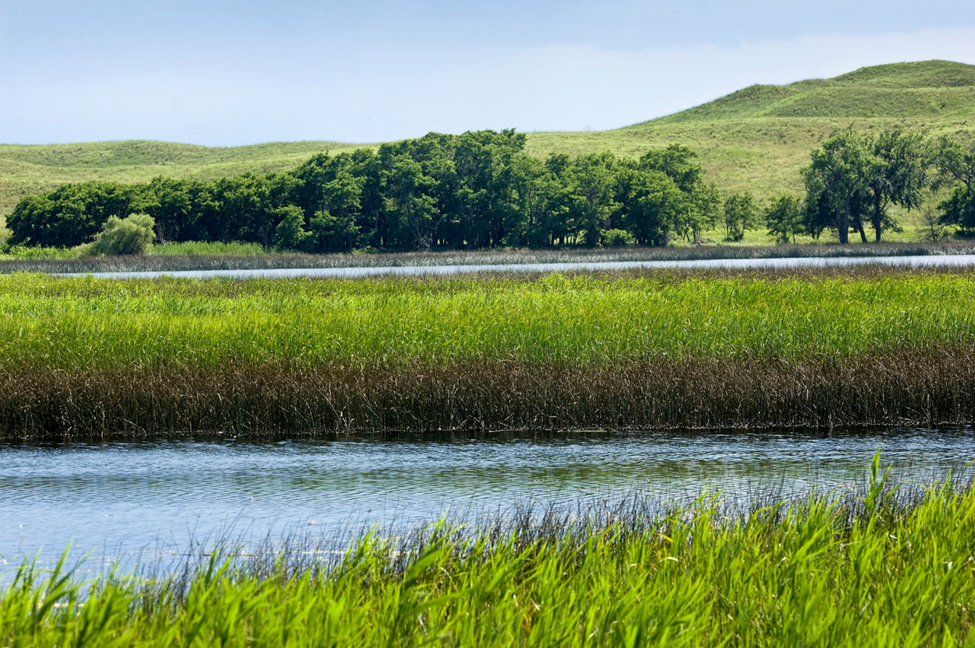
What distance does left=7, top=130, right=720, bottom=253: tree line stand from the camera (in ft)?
265

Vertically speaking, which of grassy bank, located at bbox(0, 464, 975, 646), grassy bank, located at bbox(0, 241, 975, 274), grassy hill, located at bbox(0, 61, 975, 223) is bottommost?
grassy bank, located at bbox(0, 241, 975, 274)

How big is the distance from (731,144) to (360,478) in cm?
13772

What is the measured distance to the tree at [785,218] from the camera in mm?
89062

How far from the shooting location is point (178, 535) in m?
10.2

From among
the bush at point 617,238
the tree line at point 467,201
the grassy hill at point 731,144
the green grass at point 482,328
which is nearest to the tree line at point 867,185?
the tree line at point 467,201

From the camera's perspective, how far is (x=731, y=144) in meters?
143

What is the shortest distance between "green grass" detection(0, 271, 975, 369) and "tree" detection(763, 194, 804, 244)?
6664cm

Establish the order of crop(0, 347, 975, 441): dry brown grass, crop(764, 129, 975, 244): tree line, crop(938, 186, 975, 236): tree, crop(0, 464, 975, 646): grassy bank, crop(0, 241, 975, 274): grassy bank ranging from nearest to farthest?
1. crop(0, 464, 975, 646): grassy bank
2. crop(0, 347, 975, 441): dry brown grass
3. crop(0, 241, 975, 274): grassy bank
4. crop(764, 129, 975, 244): tree line
5. crop(938, 186, 975, 236): tree

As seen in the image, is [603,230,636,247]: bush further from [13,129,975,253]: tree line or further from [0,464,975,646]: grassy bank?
[0,464,975,646]: grassy bank

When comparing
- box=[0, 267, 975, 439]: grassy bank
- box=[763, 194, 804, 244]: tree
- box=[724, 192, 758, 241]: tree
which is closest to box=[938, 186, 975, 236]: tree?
box=[763, 194, 804, 244]: tree

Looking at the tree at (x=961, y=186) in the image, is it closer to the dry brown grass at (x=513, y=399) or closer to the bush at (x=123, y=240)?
the bush at (x=123, y=240)

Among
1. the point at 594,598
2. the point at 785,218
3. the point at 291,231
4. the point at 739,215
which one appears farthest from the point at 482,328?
the point at 739,215

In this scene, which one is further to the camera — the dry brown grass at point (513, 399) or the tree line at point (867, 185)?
the tree line at point (867, 185)

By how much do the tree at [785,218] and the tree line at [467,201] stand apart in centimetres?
20
